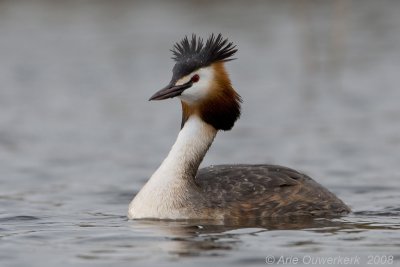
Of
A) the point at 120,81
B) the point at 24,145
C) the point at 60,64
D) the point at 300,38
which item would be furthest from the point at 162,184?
the point at 300,38

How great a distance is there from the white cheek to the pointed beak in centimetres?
5

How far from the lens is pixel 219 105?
437 inches

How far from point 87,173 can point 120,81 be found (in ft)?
27.9

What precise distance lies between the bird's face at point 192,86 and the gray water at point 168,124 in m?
1.26

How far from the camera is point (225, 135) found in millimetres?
18531

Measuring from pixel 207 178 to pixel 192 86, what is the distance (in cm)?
103

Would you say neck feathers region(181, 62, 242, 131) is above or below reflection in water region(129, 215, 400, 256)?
above

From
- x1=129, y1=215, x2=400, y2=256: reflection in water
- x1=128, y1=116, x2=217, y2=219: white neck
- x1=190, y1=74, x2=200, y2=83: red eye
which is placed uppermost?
x1=190, y1=74, x2=200, y2=83: red eye

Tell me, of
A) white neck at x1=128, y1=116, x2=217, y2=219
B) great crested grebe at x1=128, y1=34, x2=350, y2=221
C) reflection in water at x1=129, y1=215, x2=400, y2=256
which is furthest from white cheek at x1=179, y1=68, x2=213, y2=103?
reflection in water at x1=129, y1=215, x2=400, y2=256

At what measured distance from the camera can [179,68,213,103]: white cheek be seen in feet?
35.8

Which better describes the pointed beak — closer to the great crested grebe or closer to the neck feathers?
the great crested grebe

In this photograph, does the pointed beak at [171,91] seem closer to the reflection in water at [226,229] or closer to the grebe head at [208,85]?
the grebe head at [208,85]

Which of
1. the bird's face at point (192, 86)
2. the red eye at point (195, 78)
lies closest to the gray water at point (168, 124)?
the bird's face at point (192, 86)

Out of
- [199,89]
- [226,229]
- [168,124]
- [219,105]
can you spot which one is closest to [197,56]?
[199,89]
